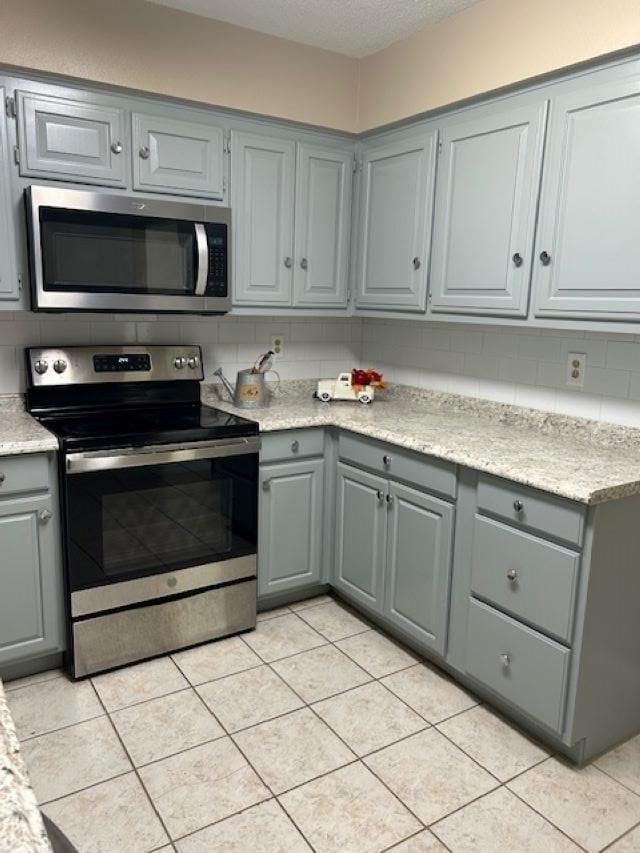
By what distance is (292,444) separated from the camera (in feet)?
9.24

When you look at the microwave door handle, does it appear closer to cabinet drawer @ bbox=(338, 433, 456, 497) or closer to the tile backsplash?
the tile backsplash

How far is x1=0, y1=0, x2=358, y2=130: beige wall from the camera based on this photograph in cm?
229

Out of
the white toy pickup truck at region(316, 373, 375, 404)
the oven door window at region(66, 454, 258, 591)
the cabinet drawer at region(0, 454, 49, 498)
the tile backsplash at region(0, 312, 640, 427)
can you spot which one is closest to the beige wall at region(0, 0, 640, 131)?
the tile backsplash at region(0, 312, 640, 427)

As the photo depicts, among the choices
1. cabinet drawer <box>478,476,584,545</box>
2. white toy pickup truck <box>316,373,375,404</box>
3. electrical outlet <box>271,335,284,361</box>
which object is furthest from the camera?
electrical outlet <box>271,335,284,361</box>

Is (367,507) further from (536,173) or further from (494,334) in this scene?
(536,173)

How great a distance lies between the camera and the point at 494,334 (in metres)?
2.88

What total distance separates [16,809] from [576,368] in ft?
7.67

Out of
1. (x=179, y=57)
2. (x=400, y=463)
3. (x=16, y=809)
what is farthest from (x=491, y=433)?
(x=16, y=809)

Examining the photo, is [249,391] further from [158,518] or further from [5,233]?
[5,233]

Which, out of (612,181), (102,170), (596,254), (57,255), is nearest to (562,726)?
(596,254)

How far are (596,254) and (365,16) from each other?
1.33 meters

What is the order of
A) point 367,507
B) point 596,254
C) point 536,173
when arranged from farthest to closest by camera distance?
1. point 367,507
2. point 536,173
3. point 596,254

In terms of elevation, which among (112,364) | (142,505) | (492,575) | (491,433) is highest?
(112,364)

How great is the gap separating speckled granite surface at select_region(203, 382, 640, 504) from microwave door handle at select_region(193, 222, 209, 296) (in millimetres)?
586
